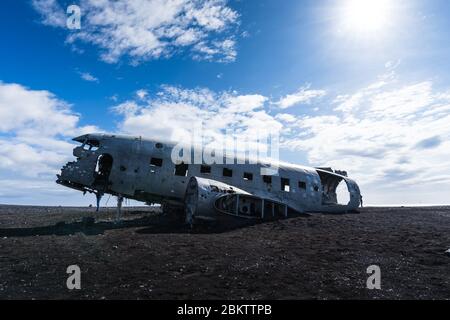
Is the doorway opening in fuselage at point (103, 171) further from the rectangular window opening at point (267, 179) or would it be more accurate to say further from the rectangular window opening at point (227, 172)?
the rectangular window opening at point (267, 179)

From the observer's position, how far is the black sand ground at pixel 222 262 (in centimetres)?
948

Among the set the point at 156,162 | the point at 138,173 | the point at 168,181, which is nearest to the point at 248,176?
the point at 168,181

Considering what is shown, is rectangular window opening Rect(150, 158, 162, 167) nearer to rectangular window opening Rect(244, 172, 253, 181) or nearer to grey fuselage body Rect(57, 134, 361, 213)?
grey fuselage body Rect(57, 134, 361, 213)

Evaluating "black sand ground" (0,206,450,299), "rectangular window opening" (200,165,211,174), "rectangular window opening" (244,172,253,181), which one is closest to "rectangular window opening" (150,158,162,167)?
"rectangular window opening" (200,165,211,174)

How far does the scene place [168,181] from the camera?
77.6 feet

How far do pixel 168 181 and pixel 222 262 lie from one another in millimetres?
11895

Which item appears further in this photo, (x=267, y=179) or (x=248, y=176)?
(x=267, y=179)

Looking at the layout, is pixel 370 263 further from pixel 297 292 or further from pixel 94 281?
pixel 94 281

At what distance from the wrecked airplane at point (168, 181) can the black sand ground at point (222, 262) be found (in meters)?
2.72

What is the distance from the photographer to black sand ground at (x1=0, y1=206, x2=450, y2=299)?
31.1 feet

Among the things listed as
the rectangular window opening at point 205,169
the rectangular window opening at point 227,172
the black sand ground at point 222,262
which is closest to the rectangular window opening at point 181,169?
the rectangular window opening at point 205,169

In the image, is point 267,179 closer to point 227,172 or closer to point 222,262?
point 227,172

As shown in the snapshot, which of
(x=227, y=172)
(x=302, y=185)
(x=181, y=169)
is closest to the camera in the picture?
(x=181, y=169)
